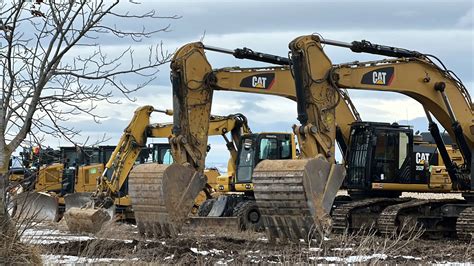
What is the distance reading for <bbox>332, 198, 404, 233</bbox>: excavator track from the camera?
21.2 m

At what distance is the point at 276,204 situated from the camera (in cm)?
1662

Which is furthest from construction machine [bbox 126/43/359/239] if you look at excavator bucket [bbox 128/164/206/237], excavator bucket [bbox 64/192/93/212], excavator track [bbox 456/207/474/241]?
excavator bucket [bbox 64/192/93/212]

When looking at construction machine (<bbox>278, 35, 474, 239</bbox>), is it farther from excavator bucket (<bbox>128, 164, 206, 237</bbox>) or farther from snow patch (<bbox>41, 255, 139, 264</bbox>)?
snow patch (<bbox>41, 255, 139, 264</bbox>)

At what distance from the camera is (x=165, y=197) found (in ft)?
62.3

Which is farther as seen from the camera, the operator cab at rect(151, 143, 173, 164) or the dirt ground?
the operator cab at rect(151, 143, 173, 164)

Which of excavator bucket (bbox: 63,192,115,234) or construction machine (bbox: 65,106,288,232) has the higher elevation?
construction machine (bbox: 65,106,288,232)

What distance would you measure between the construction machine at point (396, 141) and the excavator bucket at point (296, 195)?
1.25ft

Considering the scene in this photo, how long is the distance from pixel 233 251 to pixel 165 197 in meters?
3.57

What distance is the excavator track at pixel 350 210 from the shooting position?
21234 millimetres

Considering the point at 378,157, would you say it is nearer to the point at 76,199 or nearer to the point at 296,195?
the point at 296,195

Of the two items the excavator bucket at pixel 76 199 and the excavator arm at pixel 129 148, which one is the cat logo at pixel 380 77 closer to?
the excavator arm at pixel 129 148

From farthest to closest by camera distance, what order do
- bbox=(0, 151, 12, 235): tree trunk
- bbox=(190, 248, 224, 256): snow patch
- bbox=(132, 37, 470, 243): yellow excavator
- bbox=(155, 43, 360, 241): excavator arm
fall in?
bbox=(155, 43, 360, 241): excavator arm → bbox=(132, 37, 470, 243): yellow excavator → bbox=(190, 248, 224, 256): snow patch → bbox=(0, 151, 12, 235): tree trunk

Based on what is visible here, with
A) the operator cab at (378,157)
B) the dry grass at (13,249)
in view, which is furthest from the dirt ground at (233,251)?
the operator cab at (378,157)

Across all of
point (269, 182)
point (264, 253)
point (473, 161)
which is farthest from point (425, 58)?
point (264, 253)
